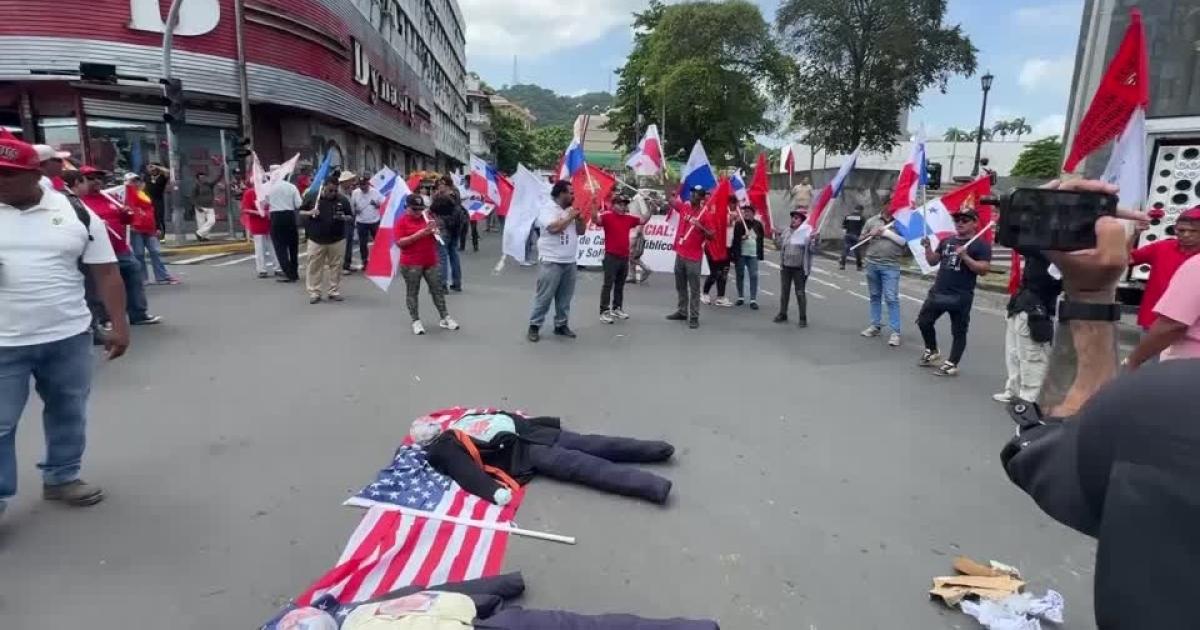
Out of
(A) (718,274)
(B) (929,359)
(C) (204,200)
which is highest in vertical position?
(C) (204,200)

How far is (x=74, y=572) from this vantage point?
3025 millimetres

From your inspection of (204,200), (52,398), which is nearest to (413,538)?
(52,398)

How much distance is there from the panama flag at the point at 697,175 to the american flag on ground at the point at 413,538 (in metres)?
7.07

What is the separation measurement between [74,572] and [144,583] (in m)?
0.36

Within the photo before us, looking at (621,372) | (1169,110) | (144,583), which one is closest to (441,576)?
(144,583)

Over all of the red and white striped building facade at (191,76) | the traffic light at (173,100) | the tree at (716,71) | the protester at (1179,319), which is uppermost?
the tree at (716,71)

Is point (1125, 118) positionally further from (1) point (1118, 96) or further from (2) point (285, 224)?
(2) point (285, 224)

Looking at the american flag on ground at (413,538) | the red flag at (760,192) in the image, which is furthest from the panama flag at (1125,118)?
the red flag at (760,192)

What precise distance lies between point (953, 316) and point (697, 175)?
4.53m

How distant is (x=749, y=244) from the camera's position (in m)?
10.3

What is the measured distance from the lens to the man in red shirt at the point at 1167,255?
455 cm

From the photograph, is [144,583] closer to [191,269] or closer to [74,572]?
[74,572]

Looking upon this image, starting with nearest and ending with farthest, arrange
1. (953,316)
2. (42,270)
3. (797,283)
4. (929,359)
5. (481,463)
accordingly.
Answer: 1. (42,270)
2. (481,463)
3. (953,316)
4. (929,359)
5. (797,283)

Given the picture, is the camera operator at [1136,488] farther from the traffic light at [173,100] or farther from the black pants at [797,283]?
the traffic light at [173,100]
